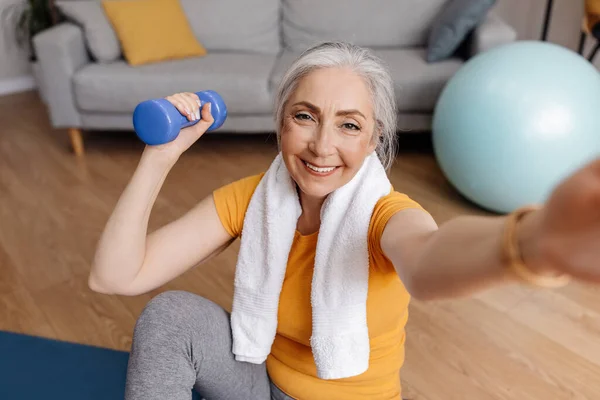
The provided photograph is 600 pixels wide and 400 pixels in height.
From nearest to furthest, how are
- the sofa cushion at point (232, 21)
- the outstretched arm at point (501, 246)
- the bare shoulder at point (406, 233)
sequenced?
the outstretched arm at point (501, 246), the bare shoulder at point (406, 233), the sofa cushion at point (232, 21)

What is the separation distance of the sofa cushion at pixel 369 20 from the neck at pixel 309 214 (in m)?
2.16

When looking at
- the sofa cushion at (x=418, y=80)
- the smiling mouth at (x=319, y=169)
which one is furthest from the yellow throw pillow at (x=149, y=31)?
the smiling mouth at (x=319, y=169)

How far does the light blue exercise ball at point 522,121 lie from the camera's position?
2006mm

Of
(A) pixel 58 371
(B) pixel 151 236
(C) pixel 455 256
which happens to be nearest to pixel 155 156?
(B) pixel 151 236

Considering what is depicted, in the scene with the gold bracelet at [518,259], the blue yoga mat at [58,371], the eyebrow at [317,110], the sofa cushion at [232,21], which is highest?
the gold bracelet at [518,259]

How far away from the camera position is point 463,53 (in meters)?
2.90

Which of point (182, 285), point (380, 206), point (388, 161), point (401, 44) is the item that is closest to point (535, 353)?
point (388, 161)

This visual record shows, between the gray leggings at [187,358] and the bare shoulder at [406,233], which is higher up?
the bare shoulder at [406,233]

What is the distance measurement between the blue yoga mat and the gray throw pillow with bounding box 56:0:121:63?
1871mm

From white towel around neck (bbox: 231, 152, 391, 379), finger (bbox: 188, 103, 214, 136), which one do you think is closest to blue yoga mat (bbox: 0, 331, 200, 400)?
white towel around neck (bbox: 231, 152, 391, 379)

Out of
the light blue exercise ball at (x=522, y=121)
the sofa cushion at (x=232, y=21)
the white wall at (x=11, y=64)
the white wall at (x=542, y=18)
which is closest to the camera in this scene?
the light blue exercise ball at (x=522, y=121)

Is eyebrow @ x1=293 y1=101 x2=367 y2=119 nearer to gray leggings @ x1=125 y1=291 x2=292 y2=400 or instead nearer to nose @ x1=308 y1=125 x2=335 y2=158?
nose @ x1=308 y1=125 x2=335 y2=158

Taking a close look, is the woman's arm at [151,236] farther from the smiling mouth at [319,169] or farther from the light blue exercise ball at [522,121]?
the light blue exercise ball at [522,121]

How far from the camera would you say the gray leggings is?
0.97 m
